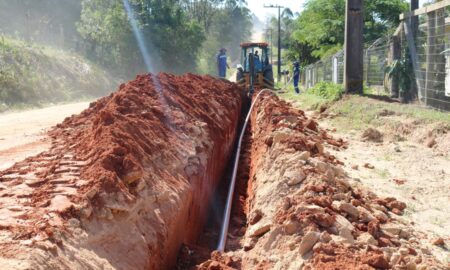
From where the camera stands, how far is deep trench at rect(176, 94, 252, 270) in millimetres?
5637

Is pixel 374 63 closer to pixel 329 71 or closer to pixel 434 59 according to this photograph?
pixel 329 71

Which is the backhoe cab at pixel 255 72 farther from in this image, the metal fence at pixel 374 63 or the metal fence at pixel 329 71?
the metal fence at pixel 374 63

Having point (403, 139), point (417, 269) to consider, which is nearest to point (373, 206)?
point (417, 269)

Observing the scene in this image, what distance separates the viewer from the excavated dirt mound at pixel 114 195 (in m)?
3.80

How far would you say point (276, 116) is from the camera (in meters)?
10.4

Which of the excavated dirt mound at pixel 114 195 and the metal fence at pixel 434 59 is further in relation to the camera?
the metal fence at pixel 434 59

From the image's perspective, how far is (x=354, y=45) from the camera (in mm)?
15375

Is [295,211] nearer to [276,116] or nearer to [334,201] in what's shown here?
[334,201]

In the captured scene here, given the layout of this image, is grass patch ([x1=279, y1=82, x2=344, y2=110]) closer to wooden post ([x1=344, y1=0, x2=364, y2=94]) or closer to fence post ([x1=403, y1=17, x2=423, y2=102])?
wooden post ([x1=344, y1=0, x2=364, y2=94])

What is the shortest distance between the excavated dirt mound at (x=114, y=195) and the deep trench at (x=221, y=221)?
167mm

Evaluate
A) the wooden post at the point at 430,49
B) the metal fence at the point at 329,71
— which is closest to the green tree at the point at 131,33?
the metal fence at the point at 329,71

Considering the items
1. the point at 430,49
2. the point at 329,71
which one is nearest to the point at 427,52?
the point at 430,49

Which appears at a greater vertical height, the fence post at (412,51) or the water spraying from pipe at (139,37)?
the water spraying from pipe at (139,37)

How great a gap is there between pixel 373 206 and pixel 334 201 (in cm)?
60
